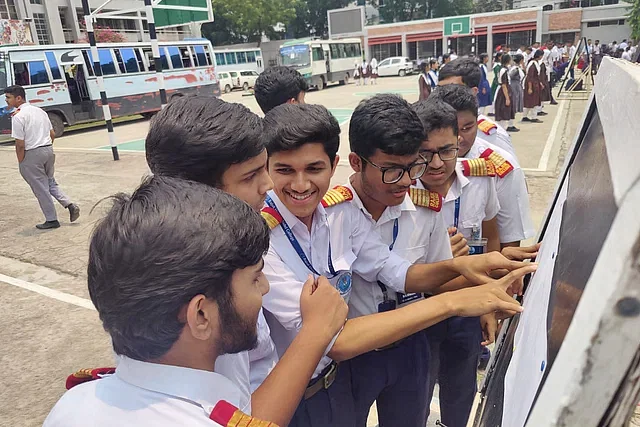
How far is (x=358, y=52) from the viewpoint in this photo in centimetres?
2684

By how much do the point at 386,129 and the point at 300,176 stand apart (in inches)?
12.3

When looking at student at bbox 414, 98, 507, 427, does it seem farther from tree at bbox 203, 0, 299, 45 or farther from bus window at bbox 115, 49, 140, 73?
tree at bbox 203, 0, 299, 45

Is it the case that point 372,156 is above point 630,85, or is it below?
below

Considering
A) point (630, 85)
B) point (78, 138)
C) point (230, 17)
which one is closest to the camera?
point (630, 85)

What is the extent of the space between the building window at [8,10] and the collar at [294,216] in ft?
92.9

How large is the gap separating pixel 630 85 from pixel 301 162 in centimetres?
94

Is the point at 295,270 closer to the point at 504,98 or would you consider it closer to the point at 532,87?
the point at 504,98

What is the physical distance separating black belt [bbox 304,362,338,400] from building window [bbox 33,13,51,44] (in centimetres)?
2989

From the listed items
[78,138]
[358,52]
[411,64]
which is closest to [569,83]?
[358,52]

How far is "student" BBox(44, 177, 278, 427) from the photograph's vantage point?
2.55 feet

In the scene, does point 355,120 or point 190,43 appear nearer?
point 355,120

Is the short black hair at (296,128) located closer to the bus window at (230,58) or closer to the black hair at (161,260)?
the black hair at (161,260)

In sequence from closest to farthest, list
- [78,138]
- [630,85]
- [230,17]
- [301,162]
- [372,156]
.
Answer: [630,85] < [301,162] < [372,156] < [78,138] < [230,17]

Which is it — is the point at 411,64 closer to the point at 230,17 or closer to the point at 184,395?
the point at 230,17
